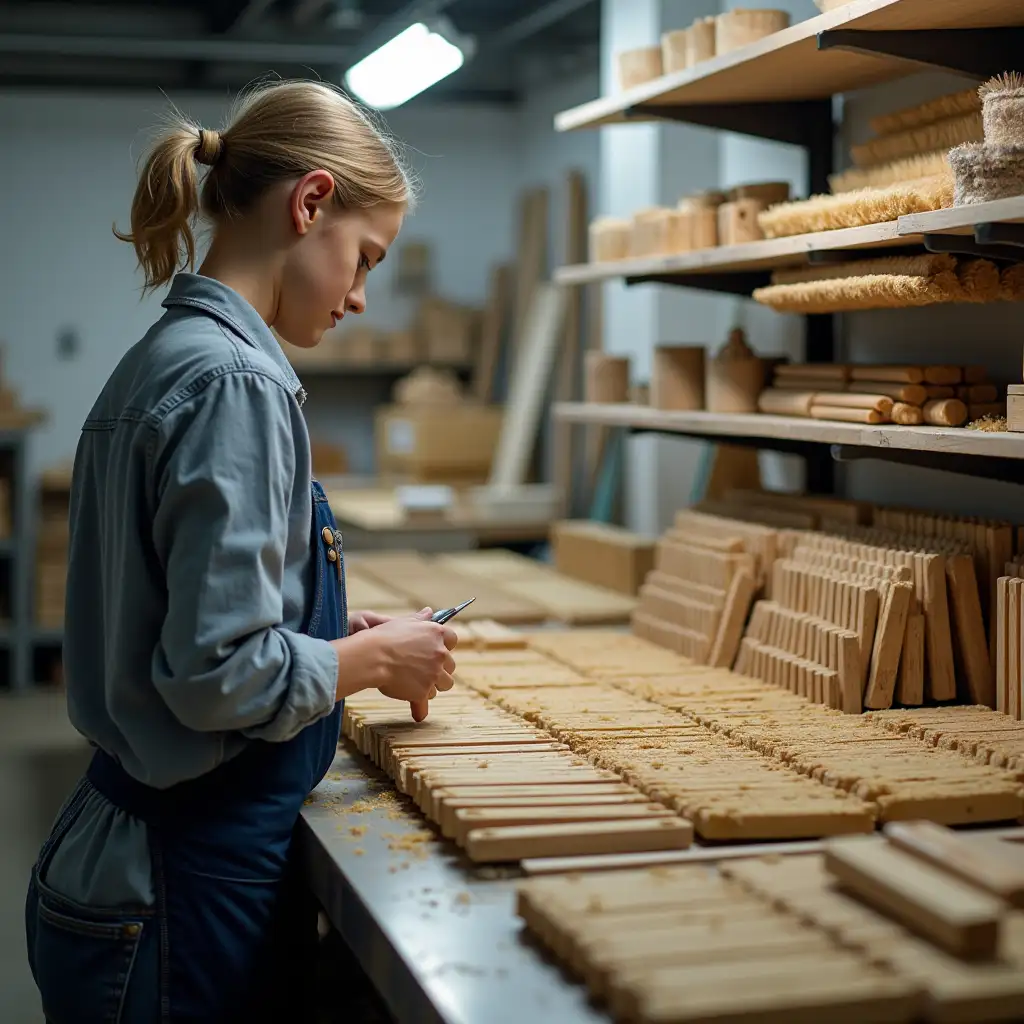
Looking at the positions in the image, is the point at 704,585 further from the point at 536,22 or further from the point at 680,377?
the point at 536,22

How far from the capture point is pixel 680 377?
148 inches

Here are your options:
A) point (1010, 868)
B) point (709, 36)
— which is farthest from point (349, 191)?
point (709, 36)

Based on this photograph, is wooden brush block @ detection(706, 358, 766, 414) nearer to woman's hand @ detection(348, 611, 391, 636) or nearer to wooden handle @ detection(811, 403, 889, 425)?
wooden handle @ detection(811, 403, 889, 425)

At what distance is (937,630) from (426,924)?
135 cm

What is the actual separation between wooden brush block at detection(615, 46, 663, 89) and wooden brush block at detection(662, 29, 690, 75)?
101 mm

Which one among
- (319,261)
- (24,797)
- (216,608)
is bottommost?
(24,797)

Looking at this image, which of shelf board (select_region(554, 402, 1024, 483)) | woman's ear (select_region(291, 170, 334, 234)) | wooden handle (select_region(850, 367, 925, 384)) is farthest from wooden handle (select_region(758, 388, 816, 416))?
woman's ear (select_region(291, 170, 334, 234))

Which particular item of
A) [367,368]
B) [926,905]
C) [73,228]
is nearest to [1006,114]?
[926,905]

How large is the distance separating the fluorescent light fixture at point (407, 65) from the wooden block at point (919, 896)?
17.1 ft

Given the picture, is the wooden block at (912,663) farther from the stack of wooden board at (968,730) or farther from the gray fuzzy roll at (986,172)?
the gray fuzzy roll at (986,172)

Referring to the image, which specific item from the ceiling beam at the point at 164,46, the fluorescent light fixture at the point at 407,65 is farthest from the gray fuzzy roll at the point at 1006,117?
the ceiling beam at the point at 164,46

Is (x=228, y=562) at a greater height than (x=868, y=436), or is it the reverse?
(x=868, y=436)

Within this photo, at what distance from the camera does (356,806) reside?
7.27 feet

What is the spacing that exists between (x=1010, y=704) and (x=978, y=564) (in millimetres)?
318
